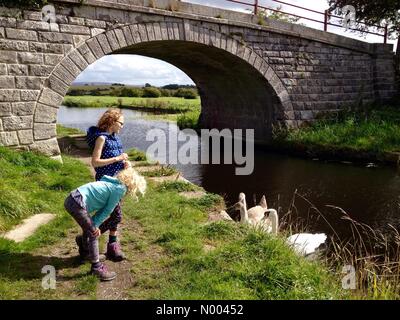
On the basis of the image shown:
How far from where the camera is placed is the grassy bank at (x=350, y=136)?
575 inches

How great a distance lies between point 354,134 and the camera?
1573cm

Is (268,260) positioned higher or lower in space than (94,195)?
lower

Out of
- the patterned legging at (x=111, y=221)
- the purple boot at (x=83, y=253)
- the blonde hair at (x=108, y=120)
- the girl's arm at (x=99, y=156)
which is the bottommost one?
the purple boot at (x=83, y=253)

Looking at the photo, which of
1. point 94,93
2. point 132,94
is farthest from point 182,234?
point 94,93

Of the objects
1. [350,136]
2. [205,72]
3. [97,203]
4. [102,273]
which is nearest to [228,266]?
[102,273]

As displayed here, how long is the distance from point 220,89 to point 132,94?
4095cm

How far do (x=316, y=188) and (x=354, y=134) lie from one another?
5593 millimetres

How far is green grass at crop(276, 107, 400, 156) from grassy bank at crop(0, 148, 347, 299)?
936 centimetres

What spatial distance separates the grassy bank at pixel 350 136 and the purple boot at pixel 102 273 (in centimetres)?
1215

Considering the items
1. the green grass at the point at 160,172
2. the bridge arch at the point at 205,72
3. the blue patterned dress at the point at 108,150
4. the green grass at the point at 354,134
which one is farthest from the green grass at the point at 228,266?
the green grass at the point at 354,134

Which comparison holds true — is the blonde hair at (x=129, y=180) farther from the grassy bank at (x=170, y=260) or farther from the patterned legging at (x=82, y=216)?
the grassy bank at (x=170, y=260)

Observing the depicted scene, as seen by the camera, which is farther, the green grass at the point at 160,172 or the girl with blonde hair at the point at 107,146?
the green grass at the point at 160,172

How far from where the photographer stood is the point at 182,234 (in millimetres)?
5801
